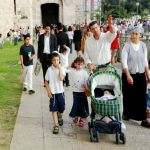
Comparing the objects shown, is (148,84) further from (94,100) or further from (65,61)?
(65,61)

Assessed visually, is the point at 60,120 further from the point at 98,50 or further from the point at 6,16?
the point at 6,16

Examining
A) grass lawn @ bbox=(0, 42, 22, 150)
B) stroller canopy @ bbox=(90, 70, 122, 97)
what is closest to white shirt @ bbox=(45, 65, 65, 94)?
stroller canopy @ bbox=(90, 70, 122, 97)

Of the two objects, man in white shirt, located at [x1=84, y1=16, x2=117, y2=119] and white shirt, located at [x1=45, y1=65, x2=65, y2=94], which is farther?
white shirt, located at [x1=45, y1=65, x2=65, y2=94]

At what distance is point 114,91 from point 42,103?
3162 mm

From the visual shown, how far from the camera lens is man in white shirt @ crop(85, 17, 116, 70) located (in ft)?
27.7

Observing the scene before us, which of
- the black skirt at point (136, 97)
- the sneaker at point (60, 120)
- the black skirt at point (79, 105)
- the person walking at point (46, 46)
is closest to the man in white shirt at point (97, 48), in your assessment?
the black skirt at point (79, 105)

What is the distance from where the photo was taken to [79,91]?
8758 mm

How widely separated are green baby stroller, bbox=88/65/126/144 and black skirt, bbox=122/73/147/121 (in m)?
0.87

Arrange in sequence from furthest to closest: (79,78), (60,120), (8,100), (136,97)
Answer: (8,100) < (136,97) < (60,120) < (79,78)

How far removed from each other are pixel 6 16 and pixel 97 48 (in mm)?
38839

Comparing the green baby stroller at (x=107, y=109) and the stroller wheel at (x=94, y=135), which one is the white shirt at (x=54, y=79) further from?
the stroller wheel at (x=94, y=135)

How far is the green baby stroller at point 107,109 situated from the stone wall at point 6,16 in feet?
114

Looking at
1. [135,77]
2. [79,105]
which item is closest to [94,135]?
[79,105]

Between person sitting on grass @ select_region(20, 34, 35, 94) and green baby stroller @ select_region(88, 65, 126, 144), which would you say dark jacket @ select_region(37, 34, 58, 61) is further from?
green baby stroller @ select_region(88, 65, 126, 144)
